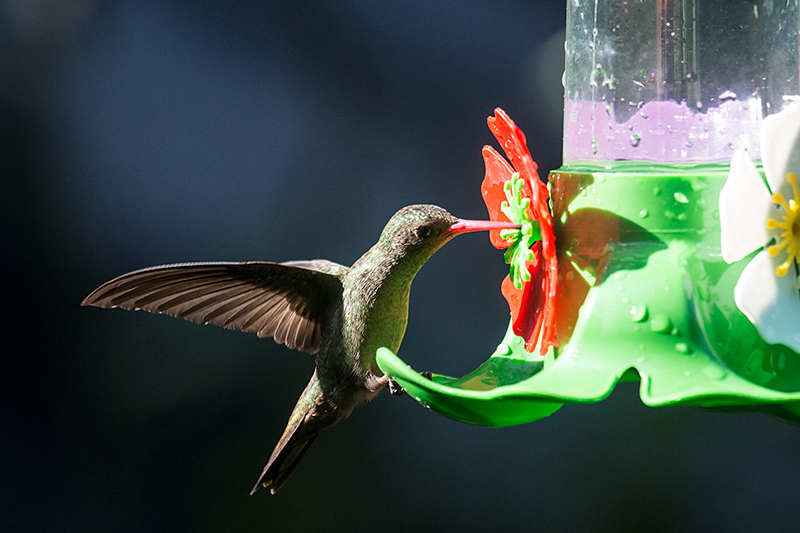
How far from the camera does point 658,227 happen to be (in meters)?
1.34

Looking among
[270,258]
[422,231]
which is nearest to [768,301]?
[422,231]

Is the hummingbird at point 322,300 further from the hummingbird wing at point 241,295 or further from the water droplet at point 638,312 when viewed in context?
the water droplet at point 638,312

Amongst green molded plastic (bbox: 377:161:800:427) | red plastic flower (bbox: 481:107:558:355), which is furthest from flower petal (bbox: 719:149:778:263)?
red plastic flower (bbox: 481:107:558:355)

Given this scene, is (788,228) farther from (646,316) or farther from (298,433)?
(298,433)

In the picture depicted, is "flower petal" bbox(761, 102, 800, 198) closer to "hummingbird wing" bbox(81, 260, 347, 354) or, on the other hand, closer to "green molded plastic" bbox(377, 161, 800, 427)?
"green molded plastic" bbox(377, 161, 800, 427)

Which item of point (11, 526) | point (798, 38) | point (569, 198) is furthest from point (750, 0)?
point (11, 526)

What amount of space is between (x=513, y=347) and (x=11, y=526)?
3926 millimetres

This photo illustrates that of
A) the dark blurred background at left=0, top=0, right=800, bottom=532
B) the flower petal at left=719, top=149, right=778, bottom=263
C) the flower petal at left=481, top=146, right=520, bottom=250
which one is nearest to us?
the flower petal at left=719, top=149, right=778, bottom=263

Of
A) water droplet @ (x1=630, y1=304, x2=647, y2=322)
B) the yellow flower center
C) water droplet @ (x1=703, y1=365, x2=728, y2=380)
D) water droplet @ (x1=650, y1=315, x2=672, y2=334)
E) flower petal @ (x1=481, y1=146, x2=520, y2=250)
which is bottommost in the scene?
water droplet @ (x1=703, y1=365, x2=728, y2=380)

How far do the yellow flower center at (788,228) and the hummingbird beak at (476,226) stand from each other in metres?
0.45

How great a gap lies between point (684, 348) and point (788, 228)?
271mm

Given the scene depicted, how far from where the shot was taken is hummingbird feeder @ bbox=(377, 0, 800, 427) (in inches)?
47.8

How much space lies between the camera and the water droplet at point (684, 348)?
124cm

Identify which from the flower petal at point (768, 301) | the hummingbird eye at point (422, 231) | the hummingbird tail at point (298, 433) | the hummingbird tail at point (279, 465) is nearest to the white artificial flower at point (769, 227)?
the flower petal at point (768, 301)
